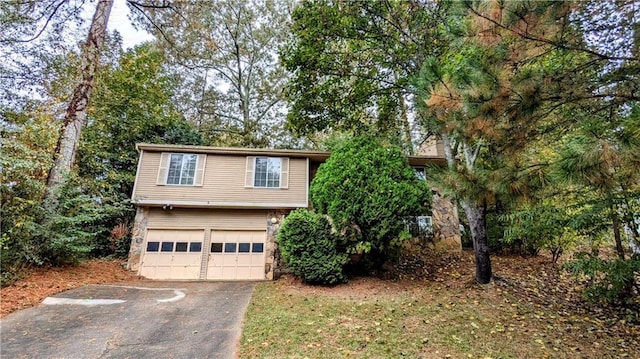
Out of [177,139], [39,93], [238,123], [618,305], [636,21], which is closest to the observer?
[636,21]

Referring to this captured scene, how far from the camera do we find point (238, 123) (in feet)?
55.9

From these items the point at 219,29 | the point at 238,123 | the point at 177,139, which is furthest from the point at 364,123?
the point at 219,29

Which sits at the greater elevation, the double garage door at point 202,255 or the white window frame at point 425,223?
the white window frame at point 425,223

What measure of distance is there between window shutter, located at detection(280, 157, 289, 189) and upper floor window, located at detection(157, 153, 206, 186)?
2.63m

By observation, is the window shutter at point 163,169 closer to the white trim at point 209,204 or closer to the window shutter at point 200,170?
the white trim at point 209,204

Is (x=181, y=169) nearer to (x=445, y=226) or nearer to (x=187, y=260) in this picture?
(x=187, y=260)

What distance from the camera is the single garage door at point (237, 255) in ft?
30.1

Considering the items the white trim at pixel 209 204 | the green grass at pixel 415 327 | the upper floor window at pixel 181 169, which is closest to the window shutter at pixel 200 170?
the upper floor window at pixel 181 169

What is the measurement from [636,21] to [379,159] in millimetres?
5165

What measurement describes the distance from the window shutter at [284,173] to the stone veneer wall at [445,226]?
5.23m

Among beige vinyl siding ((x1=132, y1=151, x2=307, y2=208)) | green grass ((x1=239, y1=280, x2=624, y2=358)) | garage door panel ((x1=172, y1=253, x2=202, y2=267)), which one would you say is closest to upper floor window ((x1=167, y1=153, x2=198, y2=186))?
beige vinyl siding ((x1=132, y1=151, x2=307, y2=208))

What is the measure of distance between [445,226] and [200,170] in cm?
869

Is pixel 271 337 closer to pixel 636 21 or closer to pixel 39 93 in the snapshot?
pixel 636 21

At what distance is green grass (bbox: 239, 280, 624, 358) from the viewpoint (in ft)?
12.6
